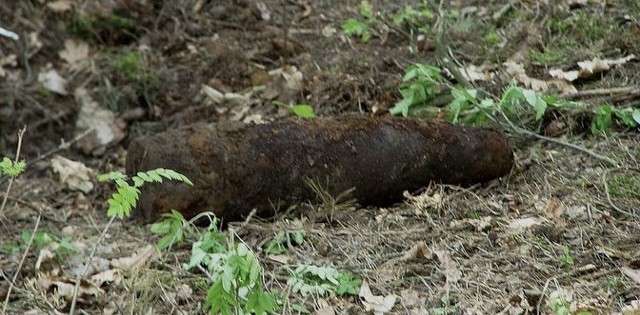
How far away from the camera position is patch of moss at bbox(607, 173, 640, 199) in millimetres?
3508

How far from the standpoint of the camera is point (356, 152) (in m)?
3.77

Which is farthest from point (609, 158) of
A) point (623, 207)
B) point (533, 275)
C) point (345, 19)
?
point (345, 19)

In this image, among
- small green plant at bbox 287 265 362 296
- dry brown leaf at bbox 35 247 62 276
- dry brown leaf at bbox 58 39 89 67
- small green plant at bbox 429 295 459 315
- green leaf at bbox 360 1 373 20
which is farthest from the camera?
→ dry brown leaf at bbox 58 39 89 67

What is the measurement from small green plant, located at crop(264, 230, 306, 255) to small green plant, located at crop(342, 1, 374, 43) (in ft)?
8.25

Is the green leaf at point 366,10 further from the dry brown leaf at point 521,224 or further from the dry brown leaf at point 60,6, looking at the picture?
the dry brown leaf at point 521,224

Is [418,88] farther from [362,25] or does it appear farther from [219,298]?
[219,298]

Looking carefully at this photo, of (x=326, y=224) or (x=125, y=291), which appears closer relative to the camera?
(x=125, y=291)

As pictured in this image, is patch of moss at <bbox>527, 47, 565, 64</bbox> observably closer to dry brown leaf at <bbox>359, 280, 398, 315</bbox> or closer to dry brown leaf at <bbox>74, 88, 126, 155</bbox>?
dry brown leaf at <bbox>359, 280, 398, 315</bbox>

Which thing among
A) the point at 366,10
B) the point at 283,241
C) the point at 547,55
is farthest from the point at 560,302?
the point at 366,10

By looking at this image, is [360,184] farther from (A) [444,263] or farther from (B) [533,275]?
(B) [533,275]

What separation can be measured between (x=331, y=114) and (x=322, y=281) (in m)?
2.02

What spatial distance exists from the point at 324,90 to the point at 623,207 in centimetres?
225

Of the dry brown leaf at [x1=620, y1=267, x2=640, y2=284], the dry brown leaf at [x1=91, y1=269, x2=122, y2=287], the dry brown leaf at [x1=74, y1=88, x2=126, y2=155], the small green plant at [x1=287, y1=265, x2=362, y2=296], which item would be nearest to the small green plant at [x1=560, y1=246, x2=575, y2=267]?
the dry brown leaf at [x1=620, y1=267, x2=640, y2=284]

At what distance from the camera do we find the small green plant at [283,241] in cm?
338
